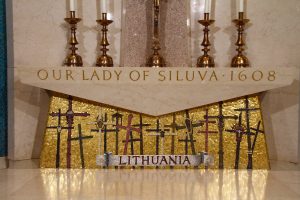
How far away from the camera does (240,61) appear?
2602 mm

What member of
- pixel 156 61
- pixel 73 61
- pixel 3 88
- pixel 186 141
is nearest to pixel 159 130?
pixel 186 141

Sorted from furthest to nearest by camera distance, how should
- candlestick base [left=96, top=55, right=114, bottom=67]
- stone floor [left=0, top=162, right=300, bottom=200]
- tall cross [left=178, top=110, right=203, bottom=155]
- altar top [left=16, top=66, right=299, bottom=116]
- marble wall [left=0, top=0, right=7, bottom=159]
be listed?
marble wall [left=0, top=0, right=7, bottom=159]
candlestick base [left=96, top=55, right=114, bottom=67]
tall cross [left=178, top=110, right=203, bottom=155]
altar top [left=16, top=66, right=299, bottom=116]
stone floor [left=0, top=162, right=300, bottom=200]

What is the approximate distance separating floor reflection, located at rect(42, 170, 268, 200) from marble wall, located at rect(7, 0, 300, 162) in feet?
1.58

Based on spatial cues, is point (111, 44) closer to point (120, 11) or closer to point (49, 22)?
point (120, 11)

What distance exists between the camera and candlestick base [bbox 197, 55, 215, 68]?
262 cm

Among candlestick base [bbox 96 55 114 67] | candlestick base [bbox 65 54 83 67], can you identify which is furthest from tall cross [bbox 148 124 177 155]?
candlestick base [bbox 65 54 83 67]

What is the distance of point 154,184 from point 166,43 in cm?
95

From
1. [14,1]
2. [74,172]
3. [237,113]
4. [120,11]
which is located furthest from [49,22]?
[237,113]

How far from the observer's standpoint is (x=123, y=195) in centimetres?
198

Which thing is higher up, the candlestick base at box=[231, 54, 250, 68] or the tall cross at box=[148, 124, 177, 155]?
the candlestick base at box=[231, 54, 250, 68]

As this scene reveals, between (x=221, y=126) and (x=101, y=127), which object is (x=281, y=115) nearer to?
(x=221, y=126)

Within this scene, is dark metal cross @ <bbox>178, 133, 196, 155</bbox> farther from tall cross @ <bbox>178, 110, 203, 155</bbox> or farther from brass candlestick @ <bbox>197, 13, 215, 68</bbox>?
brass candlestick @ <bbox>197, 13, 215, 68</bbox>

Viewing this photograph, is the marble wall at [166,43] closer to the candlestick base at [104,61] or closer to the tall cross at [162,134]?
the candlestick base at [104,61]

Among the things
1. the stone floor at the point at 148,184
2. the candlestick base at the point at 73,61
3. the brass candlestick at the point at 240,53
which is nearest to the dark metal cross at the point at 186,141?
the stone floor at the point at 148,184
